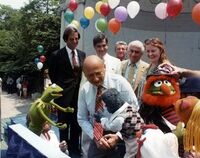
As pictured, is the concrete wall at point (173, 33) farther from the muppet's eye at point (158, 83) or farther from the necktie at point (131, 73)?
the muppet's eye at point (158, 83)

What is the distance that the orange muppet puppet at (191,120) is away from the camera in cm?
153

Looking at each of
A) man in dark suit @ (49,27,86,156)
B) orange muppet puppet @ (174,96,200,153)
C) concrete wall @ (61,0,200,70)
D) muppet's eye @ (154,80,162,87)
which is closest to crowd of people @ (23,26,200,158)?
man in dark suit @ (49,27,86,156)

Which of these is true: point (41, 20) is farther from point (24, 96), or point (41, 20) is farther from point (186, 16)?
point (186, 16)

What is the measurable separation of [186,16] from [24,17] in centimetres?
1283

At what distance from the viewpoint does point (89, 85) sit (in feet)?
8.91

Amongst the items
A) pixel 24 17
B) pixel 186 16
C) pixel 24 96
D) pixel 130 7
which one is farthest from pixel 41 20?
pixel 130 7

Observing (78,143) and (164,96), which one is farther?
(78,143)

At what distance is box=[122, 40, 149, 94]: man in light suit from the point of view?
12.2ft

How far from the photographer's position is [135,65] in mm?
3861

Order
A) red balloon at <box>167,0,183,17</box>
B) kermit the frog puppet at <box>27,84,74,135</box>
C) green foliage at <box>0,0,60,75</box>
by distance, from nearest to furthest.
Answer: kermit the frog puppet at <box>27,84,74,135</box> < red balloon at <box>167,0,183,17</box> < green foliage at <box>0,0,60,75</box>

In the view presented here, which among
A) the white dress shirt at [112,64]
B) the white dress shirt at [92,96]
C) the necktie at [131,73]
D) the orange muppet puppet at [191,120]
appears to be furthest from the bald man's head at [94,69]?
the white dress shirt at [112,64]

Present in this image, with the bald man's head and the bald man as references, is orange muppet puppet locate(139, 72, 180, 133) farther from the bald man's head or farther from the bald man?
the bald man's head

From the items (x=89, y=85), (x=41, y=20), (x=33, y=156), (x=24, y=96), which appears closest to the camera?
(x=33, y=156)

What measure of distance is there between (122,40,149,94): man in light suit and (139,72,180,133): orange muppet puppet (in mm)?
1536
